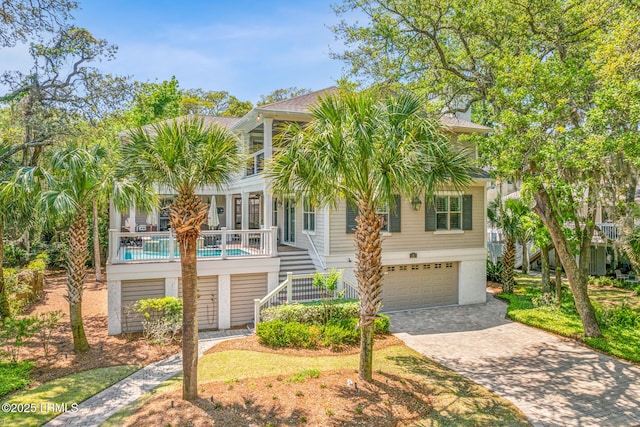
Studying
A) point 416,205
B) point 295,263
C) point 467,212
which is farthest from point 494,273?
point 295,263

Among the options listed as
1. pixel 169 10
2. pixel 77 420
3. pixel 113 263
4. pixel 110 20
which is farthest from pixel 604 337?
pixel 110 20

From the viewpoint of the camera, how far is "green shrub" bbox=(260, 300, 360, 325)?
11328 mm

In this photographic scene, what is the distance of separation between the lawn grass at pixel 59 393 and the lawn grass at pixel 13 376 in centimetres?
36

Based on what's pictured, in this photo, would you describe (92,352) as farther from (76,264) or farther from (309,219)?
(309,219)

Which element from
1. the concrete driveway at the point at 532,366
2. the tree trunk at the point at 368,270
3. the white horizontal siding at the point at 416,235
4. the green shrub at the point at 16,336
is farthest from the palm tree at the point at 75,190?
the concrete driveway at the point at 532,366

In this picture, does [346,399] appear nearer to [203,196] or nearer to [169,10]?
[169,10]

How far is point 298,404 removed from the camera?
7.25 metres

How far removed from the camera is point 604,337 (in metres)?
11.5

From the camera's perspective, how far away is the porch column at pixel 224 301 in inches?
507

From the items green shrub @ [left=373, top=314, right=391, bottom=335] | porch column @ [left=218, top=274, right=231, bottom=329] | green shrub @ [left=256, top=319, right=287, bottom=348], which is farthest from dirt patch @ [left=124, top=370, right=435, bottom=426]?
porch column @ [left=218, top=274, right=231, bottom=329]

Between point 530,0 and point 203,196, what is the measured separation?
18.1 metres

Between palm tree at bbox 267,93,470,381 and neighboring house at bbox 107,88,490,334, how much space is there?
325cm

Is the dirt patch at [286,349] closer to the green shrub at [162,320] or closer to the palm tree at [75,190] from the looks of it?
the green shrub at [162,320]

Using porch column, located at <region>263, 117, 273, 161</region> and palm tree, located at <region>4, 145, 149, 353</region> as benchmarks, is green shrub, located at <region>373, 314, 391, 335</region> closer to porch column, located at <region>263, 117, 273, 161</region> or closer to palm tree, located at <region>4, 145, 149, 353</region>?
porch column, located at <region>263, 117, 273, 161</region>
